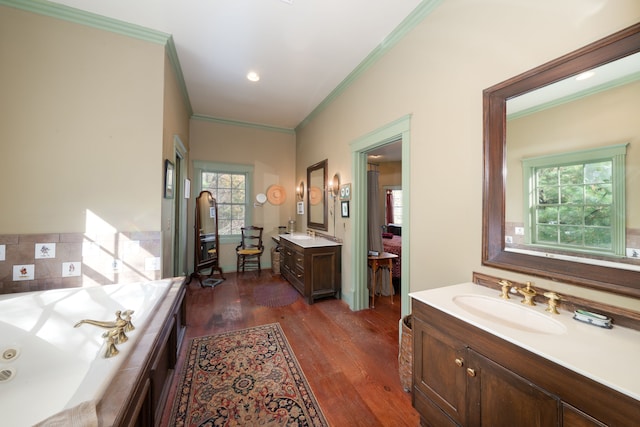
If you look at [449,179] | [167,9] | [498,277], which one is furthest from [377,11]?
[498,277]

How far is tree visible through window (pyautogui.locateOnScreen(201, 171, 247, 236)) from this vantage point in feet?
16.0

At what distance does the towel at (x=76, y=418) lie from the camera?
74 cm

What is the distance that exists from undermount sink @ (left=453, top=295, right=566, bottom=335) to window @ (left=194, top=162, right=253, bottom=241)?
175 inches

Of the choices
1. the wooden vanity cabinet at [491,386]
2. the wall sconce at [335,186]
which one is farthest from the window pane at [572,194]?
the wall sconce at [335,186]

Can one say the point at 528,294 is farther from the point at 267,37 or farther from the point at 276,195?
the point at 276,195

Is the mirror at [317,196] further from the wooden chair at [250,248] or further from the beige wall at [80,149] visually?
the beige wall at [80,149]

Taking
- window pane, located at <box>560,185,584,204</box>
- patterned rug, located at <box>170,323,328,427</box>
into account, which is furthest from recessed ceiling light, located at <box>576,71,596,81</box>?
patterned rug, located at <box>170,323,328,427</box>

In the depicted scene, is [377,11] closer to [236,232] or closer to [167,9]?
[167,9]

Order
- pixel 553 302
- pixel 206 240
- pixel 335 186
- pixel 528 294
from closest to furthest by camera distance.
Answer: pixel 553 302 < pixel 528 294 < pixel 335 186 < pixel 206 240

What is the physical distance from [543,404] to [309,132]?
14.8 feet

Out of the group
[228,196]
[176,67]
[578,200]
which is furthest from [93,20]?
[578,200]

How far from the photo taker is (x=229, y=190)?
4.99m

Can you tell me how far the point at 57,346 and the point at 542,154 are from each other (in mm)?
3269

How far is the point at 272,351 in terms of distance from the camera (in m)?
2.24
